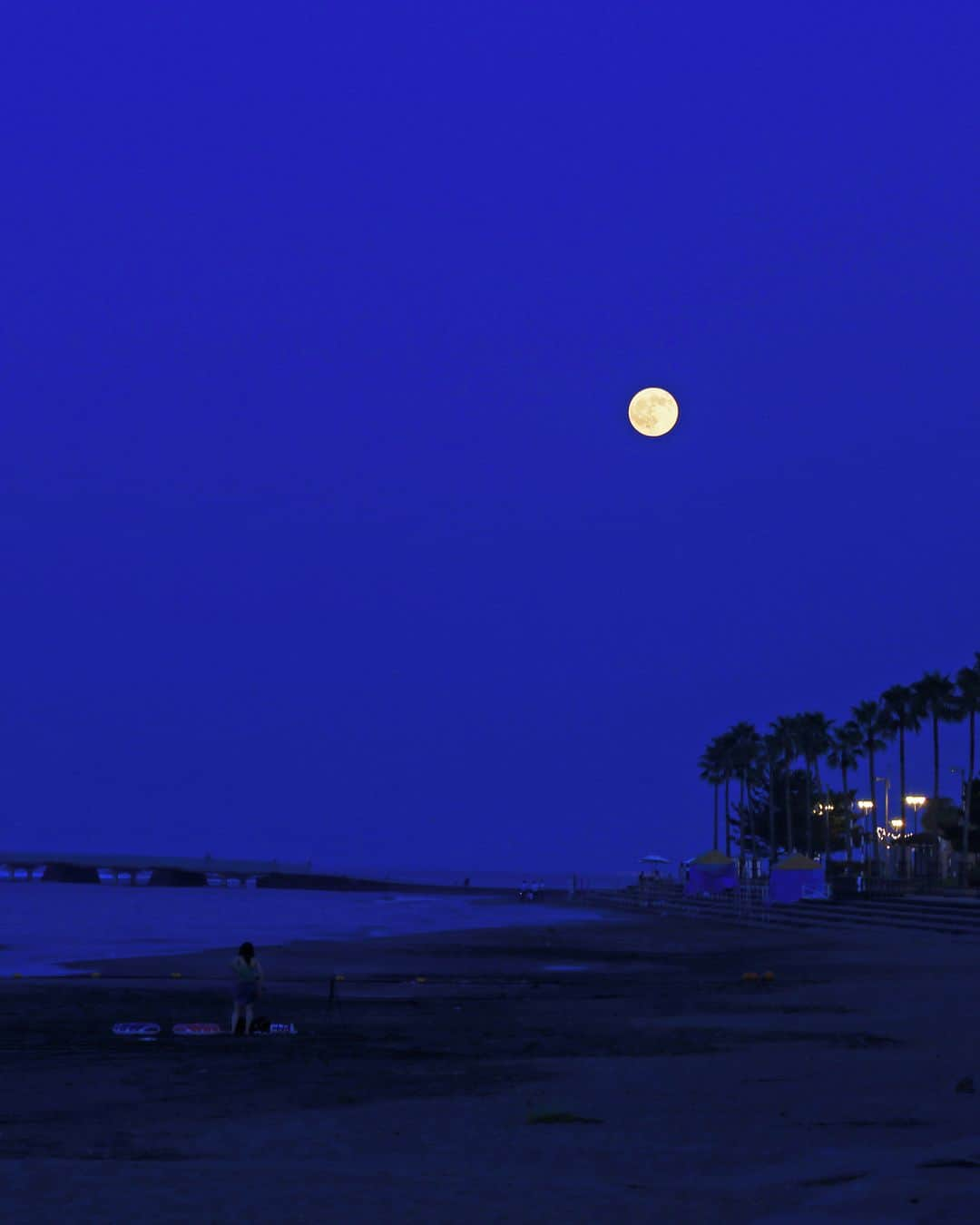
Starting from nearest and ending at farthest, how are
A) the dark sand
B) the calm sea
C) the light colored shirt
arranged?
1. the dark sand
2. the light colored shirt
3. the calm sea

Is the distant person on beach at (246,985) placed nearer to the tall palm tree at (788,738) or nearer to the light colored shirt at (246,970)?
the light colored shirt at (246,970)

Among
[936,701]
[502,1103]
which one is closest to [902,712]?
[936,701]

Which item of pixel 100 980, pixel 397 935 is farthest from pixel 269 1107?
pixel 397 935

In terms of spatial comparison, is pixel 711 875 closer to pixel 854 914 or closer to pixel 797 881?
pixel 797 881

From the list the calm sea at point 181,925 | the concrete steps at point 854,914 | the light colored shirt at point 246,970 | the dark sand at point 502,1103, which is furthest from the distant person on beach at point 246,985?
the concrete steps at point 854,914

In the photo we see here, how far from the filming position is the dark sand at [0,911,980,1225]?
33.5 feet

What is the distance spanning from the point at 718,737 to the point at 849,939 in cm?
10856

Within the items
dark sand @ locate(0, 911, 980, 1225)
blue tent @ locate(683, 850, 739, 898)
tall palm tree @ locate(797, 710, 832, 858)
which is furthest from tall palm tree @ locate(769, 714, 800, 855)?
dark sand @ locate(0, 911, 980, 1225)

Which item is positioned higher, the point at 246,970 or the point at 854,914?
the point at 246,970

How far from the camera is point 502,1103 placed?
1590 cm

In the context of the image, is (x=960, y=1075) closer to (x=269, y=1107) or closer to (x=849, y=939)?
(x=269, y=1107)

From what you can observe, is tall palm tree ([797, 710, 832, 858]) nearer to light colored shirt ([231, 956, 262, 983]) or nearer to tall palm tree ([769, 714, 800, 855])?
tall palm tree ([769, 714, 800, 855])

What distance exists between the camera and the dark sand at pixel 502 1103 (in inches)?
402

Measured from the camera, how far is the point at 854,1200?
31.1ft
